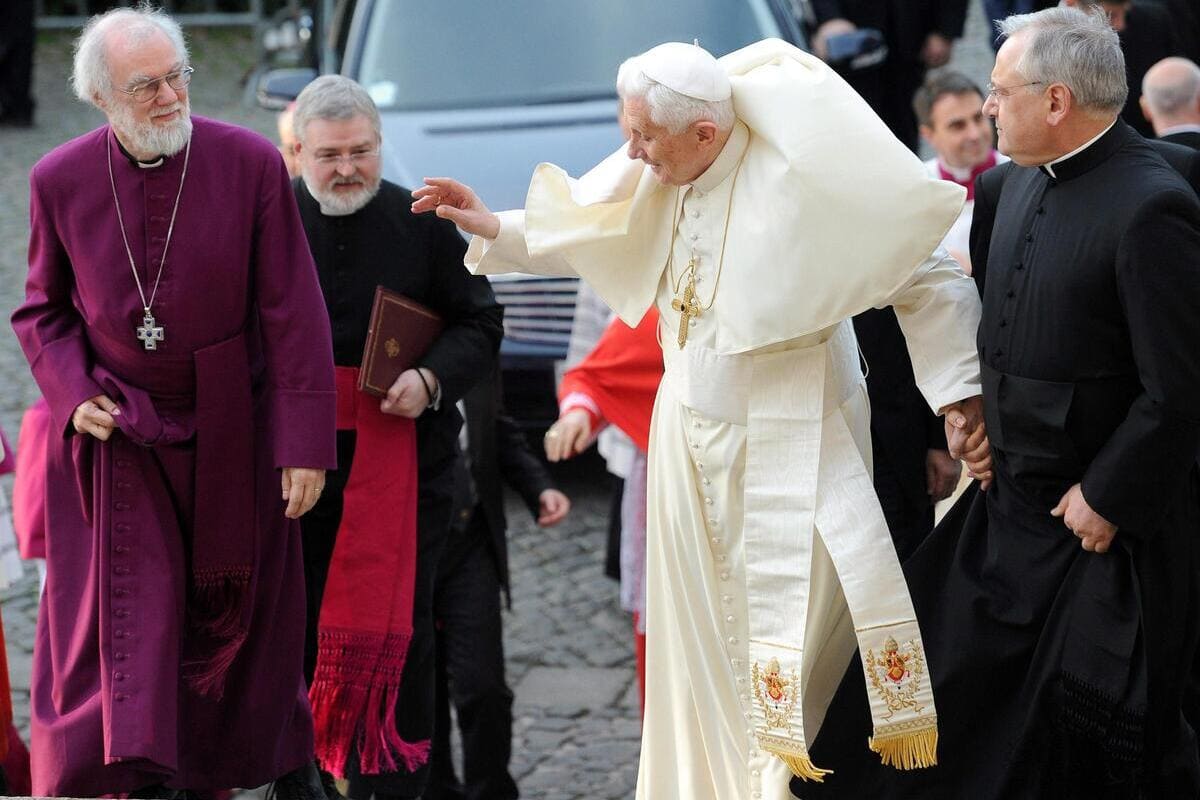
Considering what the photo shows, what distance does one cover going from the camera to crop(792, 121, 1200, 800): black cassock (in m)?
→ 3.60

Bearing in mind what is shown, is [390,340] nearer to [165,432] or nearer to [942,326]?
[165,432]

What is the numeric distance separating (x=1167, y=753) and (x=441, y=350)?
82.9 inches

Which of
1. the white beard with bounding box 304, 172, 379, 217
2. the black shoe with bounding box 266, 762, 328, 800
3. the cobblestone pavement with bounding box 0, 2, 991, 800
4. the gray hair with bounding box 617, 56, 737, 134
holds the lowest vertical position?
the cobblestone pavement with bounding box 0, 2, 991, 800

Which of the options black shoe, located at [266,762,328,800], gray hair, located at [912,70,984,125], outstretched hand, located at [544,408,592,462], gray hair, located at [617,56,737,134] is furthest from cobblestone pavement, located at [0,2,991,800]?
gray hair, located at [617,56,737,134]

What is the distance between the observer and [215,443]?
443cm

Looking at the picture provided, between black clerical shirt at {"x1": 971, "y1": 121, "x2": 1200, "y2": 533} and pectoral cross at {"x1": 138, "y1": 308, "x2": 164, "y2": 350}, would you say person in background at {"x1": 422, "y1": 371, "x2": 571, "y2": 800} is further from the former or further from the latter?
black clerical shirt at {"x1": 971, "y1": 121, "x2": 1200, "y2": 533}

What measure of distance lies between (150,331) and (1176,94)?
139 inches

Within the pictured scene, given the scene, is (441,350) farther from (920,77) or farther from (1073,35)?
(920,77)

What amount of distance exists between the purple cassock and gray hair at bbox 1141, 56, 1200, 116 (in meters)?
3.09

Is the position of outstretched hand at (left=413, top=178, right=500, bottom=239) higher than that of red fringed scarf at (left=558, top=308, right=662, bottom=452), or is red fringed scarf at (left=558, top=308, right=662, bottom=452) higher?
outstretched hand at (left=413, top=178, right=500, bottom=239)

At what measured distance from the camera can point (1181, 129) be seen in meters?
5.93

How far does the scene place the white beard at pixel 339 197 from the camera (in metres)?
4.83

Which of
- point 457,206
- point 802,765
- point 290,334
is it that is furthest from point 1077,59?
point 290,334

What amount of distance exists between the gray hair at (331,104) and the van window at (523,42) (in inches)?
134
